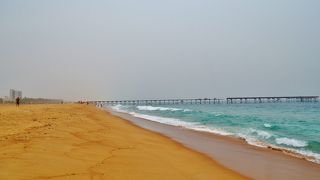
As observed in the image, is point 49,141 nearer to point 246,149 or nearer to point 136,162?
point 136,162

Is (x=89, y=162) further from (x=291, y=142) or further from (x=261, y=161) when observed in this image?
(x=291, y=142)

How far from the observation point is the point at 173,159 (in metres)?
8.05

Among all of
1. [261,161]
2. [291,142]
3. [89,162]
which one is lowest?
[291,142]

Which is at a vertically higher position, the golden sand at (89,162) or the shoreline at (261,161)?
the golden sand at (89,162)

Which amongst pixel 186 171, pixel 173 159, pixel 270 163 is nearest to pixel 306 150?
pixel 270 163

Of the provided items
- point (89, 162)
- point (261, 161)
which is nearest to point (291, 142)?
point (261, 161)

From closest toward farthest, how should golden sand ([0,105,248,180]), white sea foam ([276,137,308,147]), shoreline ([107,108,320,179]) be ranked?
golden sand ([0,105,248,180]) → shoreline ([107,108,320,179]) → white sea foam ([276,137,308,147])

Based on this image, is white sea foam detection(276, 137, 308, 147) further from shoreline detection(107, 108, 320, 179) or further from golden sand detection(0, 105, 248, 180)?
golden sand detection(0, 105, 248, 180)

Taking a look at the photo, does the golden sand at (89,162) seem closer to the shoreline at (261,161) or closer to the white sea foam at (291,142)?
the shoreline at (261,161)

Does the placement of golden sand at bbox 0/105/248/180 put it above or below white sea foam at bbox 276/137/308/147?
above

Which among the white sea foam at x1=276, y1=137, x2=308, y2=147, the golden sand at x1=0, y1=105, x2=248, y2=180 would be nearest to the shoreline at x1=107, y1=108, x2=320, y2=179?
the golden sand at x1=0, y1=105, x2=248, y2=180

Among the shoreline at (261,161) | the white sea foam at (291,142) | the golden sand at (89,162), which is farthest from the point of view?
the white sea foam at (291,142)

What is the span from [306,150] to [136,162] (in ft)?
23.9

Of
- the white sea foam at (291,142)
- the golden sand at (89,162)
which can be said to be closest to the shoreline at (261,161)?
the golden sand at (89,162)
